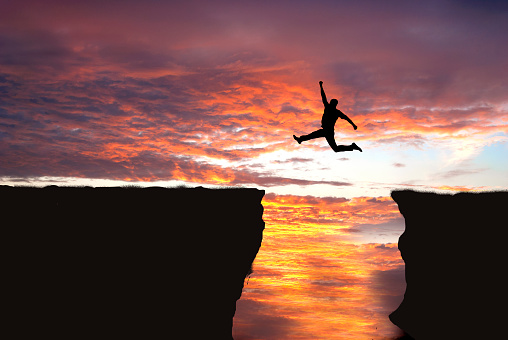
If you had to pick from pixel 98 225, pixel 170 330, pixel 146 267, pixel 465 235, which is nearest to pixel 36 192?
pixel 98 225

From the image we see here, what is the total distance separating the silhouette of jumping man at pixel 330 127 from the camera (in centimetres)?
1418

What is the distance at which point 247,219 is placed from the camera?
20547 mm

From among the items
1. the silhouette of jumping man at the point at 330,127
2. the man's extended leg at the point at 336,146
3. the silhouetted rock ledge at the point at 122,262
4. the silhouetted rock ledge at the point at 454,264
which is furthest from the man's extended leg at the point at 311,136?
the silhouetted rock ledge at the point at 454,264

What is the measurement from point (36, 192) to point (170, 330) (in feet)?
24.6

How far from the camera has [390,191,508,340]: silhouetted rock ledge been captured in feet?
65.5

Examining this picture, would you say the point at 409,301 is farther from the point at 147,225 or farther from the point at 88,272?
the point at 88,272

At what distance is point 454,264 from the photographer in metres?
21.0

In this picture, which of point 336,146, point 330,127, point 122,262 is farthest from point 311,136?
point 122,262

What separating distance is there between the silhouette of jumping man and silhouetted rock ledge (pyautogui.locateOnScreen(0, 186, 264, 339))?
6377mm

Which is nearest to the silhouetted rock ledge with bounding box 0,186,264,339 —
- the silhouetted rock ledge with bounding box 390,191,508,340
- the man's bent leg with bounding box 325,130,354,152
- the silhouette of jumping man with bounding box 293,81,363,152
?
the silhouette of jumping man with bounding box 293,81,363,152

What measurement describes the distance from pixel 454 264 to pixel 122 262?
14.1m

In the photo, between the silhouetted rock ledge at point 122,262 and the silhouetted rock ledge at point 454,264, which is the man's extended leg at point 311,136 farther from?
the silhouetted rock ledge at point 454,264

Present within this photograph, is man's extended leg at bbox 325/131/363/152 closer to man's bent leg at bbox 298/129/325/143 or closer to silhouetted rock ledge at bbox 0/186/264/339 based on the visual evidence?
man's bent leg at bbox 298/129/325/143

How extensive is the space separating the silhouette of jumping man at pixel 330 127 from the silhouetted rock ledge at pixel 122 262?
6.38 metres
